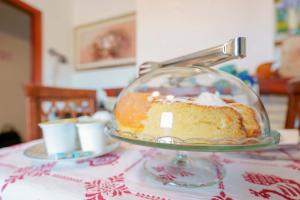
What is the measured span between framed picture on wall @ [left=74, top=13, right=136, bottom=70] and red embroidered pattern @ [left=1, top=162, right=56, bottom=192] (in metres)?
1.58

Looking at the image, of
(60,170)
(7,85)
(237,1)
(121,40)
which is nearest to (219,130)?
(60,170)

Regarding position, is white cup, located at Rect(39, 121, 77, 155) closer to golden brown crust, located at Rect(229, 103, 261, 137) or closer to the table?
the table

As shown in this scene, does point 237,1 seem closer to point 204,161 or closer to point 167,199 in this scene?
point 204,161

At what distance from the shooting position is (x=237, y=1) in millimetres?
1225

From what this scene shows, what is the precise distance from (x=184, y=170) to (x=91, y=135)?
0.69ft

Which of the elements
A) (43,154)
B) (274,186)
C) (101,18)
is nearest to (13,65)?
(101,18)

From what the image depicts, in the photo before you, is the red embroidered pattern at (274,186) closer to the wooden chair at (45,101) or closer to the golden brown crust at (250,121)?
the golden brown crust at (250,121)

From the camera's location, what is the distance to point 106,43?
6.53 feet

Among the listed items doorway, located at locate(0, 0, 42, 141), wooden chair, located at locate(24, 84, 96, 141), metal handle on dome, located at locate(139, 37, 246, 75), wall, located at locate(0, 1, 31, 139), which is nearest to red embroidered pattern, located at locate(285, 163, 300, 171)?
metal handle on dome, located at locate(139, 37, 246, 75)

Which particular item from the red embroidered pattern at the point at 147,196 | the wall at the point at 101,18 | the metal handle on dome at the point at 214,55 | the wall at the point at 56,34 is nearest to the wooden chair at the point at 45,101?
the metal handle on dome at the point at 214,55

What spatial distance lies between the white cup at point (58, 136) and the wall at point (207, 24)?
2.53 feet

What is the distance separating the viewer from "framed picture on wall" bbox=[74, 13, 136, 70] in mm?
1884

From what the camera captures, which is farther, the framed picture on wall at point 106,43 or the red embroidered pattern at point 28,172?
the framed picture on wall at point 106,43

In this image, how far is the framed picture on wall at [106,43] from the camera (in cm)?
188
